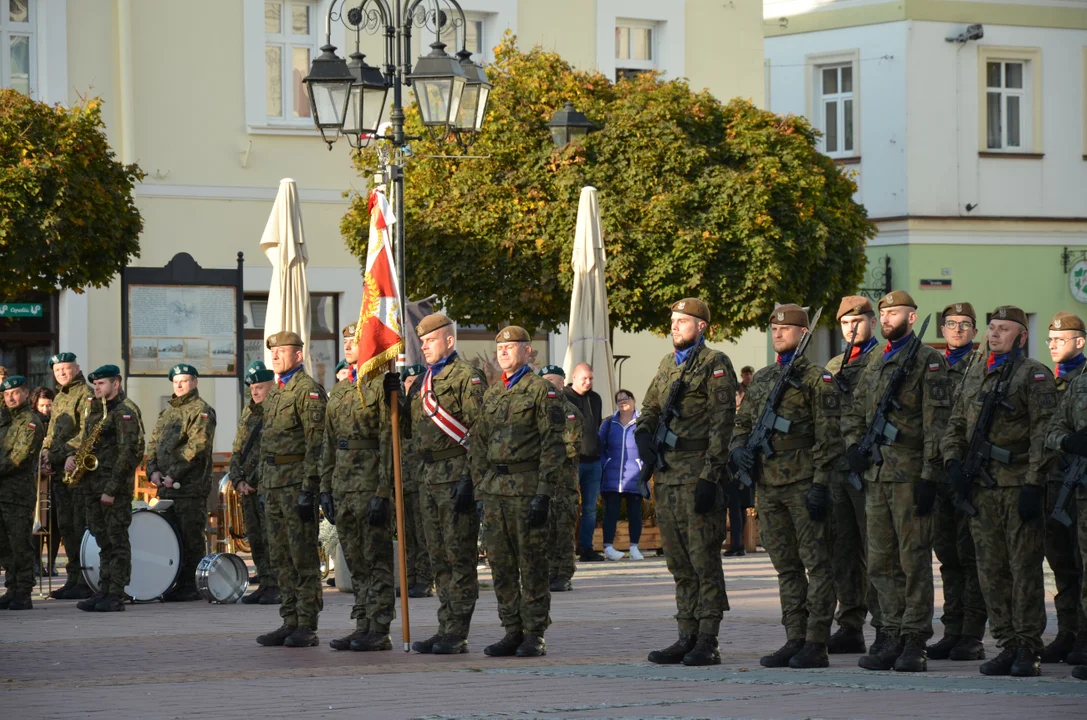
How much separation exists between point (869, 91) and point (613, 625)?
79.0 feet

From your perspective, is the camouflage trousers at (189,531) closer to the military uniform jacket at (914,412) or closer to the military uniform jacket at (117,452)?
the military uniform jacket at (117,452)

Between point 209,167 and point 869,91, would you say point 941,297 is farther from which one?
point 209,167

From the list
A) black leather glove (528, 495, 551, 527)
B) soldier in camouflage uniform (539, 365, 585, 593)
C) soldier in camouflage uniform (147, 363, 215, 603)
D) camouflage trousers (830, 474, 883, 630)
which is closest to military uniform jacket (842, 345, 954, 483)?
camouflage trousers (830, 474, 883, 630)

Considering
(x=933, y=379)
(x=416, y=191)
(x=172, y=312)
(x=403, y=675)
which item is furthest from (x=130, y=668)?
(x=416, y=191)

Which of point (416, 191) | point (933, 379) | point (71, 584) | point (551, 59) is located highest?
point (551, 59)

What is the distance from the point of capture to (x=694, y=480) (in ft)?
38.0

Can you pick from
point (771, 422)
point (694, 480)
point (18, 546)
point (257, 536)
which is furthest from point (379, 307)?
point (18, 546)

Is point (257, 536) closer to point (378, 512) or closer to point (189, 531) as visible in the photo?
point (189, 531)

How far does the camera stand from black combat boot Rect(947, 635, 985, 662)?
38.3ft

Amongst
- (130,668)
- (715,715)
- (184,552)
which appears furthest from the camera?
(184,552)

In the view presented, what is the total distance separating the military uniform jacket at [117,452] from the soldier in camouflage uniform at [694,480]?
6.04m

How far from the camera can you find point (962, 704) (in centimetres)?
930

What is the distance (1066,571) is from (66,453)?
9.03m

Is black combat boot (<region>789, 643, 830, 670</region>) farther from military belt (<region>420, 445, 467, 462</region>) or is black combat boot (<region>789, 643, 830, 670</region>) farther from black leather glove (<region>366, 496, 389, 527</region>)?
black leather glove (<region>366, 496, 389, 527</region>)
